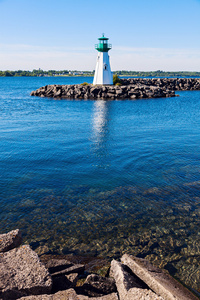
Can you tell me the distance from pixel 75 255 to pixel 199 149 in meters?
17.1

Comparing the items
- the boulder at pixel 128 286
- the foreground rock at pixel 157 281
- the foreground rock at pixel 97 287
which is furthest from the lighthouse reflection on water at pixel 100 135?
the foreground rock at pixel 97 287

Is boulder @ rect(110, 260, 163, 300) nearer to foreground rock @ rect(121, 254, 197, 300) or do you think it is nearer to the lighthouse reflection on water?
foreground rock @ rect(121, 254, 197, 300)

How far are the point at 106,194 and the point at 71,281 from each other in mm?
7129

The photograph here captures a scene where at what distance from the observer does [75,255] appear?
933cm

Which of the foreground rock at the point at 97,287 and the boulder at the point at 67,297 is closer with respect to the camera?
the boulder at the point at 67,297

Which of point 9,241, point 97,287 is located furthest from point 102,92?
point 97,287

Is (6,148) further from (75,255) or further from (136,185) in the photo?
(75,255)

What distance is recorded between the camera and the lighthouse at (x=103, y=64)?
7294 centimetres

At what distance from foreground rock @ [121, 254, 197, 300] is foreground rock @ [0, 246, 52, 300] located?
8.27ft

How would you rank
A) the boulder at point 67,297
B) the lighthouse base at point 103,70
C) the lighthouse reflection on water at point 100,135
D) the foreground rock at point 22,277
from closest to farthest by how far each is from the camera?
the boulder at point 67,297
the foreground rock at point 22,277
the lighthouse reflection on water at point 100,135
the lighthouse base at point 103,70

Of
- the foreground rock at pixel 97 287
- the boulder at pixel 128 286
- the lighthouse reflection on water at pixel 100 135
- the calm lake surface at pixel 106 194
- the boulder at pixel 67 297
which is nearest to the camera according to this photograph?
the boulder at pixel 128 286

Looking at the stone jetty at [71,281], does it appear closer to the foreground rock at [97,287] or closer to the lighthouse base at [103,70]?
the foreground rock at [97,287]

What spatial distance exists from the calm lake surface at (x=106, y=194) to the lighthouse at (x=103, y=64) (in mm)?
49750

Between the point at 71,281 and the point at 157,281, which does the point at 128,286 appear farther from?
the point at 71,281
